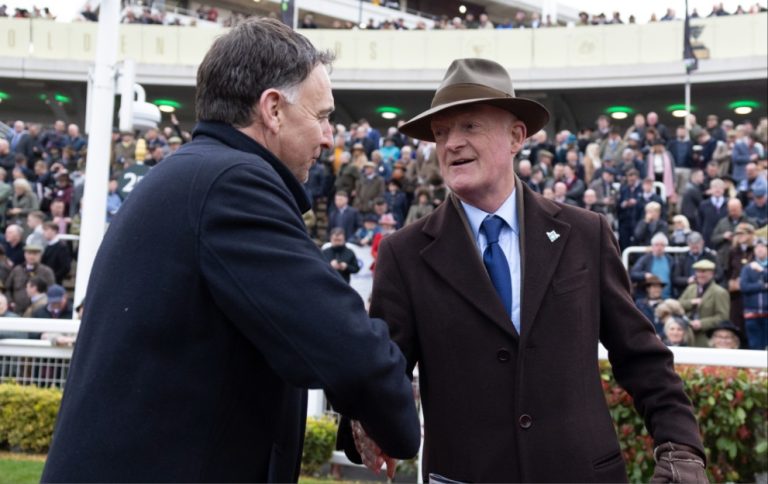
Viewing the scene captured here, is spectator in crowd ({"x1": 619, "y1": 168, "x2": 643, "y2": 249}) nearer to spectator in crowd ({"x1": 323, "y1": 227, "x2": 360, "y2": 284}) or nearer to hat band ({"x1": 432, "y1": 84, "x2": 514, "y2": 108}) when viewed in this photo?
spectator in crowd ({"x1": 323, "y1": 227, "x2": 360, "y2": 284})

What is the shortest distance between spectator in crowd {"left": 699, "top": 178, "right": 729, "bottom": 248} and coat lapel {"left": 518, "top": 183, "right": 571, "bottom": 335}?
10.5 meters

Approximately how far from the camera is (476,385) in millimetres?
2672

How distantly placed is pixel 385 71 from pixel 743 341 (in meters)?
19.8

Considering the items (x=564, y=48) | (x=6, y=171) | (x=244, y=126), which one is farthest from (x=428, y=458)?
(x=564, y=48)

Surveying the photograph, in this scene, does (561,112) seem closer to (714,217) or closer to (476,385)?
(714,217)

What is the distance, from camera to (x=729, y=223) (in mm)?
12195

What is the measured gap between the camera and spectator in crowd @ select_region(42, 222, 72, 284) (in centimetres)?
1345

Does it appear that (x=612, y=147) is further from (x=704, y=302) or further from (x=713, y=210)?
(x=704, y=302)

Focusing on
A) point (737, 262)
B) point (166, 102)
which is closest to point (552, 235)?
point (737, 262)

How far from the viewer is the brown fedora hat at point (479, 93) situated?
289cm

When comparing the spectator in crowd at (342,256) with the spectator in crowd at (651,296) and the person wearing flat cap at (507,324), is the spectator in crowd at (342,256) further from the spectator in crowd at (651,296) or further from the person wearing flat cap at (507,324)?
the person wearing flat cap at (507,324)

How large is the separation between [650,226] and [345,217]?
475 cm

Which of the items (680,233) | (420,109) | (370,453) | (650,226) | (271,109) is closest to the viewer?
(271,109)

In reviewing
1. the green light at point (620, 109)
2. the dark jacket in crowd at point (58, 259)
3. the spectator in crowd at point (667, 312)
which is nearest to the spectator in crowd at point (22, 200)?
the dark jacket in crowd at point (58, 259)
